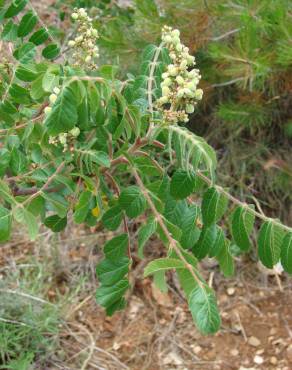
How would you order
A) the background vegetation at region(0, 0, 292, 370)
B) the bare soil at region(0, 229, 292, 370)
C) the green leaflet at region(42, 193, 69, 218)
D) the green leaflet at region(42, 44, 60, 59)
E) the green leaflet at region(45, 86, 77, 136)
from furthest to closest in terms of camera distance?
the bare soil at region(0, 229, 292, 370) < the background vegetation at region(0, 0, 292, 370) < the green leaflet at region(42, 44, 60, 59) < the green leaflet at region(42, 193, 69, 218) < the green leaflet at region(45, 86, 77, 136)

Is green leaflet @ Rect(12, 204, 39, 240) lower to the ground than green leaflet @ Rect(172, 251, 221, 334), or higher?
higher

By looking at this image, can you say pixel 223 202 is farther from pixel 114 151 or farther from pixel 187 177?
pixel 114 151

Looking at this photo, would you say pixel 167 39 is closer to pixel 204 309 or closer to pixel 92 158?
pixel 92 158

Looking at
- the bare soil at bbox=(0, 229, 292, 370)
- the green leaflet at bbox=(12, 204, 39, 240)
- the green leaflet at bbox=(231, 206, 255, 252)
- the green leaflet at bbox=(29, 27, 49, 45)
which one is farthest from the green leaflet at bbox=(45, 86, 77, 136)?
the bare soil at bbox=(0, 229, 292, 370)

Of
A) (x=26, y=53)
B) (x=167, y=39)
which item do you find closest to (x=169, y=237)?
(x=167, y=39)

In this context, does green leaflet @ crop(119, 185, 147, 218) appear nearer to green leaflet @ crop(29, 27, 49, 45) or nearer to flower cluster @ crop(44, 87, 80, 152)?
flower cluster @ crop(44, 87, 80, 152)

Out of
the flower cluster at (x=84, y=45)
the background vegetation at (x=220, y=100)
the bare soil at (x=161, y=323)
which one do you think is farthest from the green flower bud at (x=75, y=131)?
the bare soil at (x=161, y=323)
